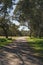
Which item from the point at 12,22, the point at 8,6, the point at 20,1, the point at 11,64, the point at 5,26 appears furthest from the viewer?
the point at 12,22

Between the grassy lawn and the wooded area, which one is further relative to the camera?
the wooded area

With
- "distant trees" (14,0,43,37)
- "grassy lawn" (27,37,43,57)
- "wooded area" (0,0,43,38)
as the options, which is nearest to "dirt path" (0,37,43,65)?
"grassy lawn" (27,37,43,57)

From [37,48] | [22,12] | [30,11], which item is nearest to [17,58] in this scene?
[37,48]

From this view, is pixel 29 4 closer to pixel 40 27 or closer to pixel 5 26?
pixel 5 26

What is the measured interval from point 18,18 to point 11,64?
44.2 metres

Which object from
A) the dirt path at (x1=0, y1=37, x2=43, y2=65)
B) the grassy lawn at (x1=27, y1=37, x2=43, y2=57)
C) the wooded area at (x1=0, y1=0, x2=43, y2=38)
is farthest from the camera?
the wooded area at (x1=0, y1=0, x2=43, y2=38)

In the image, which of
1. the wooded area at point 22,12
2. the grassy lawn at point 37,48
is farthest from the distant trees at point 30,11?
the grassy lawn at point 37,48

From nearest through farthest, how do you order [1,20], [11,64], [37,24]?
1. [11,64]
2. [1,20]
3. [37,24]

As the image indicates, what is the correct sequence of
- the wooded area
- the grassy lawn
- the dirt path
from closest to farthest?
1. the dirt path
2. the grassy lawn
3. the wooded area

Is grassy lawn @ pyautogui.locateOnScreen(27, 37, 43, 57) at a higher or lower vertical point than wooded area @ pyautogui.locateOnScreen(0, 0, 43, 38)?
lower

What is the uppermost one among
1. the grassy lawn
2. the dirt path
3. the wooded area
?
the wooded area

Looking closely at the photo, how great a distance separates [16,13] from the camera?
54.0 m

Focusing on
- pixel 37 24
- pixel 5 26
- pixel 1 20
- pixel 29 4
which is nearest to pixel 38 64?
pixel 29 4

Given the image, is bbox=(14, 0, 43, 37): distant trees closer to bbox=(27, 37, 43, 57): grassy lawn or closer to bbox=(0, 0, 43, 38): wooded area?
bbox=(0, 0, 43, 38): wooded area
